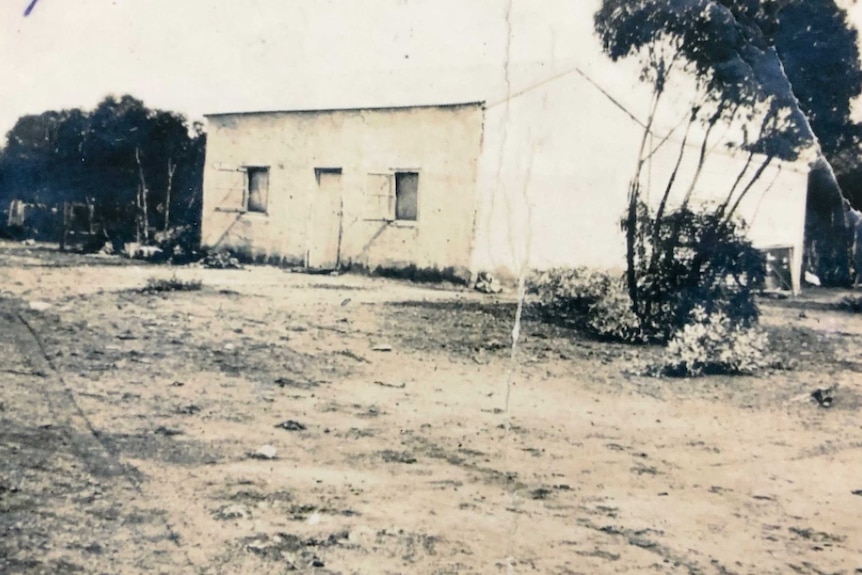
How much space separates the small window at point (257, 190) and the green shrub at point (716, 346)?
2900 mm

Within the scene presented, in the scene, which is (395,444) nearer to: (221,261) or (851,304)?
(851,304)

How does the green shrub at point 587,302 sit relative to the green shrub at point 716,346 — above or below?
above

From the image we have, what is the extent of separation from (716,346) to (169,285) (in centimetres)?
271

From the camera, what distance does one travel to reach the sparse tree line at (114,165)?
2826mm

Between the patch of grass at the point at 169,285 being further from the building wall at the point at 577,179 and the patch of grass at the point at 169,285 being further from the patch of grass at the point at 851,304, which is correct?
the patch of grass at the point at 851,304

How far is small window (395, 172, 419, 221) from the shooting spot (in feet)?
13.3

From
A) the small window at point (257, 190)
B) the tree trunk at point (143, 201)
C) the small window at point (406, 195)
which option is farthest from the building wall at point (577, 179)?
the small window at point (257, 190)

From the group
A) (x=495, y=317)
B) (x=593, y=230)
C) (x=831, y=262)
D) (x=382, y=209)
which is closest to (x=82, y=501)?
(x=495, y=317)

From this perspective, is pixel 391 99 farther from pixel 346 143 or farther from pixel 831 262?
pixel 831 262

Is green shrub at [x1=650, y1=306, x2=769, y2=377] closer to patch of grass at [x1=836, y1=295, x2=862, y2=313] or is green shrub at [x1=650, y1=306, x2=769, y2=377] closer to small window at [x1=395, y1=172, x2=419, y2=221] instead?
patch of grass at [x1=836, y1=295, x2=862, y2=313]

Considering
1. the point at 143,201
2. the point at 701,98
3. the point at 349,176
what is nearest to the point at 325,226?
the point at 349,176

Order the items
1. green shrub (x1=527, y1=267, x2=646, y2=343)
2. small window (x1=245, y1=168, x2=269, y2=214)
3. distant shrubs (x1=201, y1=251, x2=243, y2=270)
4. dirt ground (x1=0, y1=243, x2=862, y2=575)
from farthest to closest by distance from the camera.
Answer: small window (x1=245, y1=168, x2=269, y2=214) < distant shrubs (x1=201, y1=251, x2=243, y2=270) < green shrub (x1=527, y1=267, x2=646, y2=343) < dirt ground (x1=0, y1=243, x2=862, y2=575)

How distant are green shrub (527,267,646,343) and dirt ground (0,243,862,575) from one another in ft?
0.38

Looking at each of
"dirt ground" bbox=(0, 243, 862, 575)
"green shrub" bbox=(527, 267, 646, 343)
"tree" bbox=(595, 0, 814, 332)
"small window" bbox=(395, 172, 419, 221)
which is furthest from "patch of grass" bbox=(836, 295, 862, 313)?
"small window" bbox=(395, 172, 419, 221)
